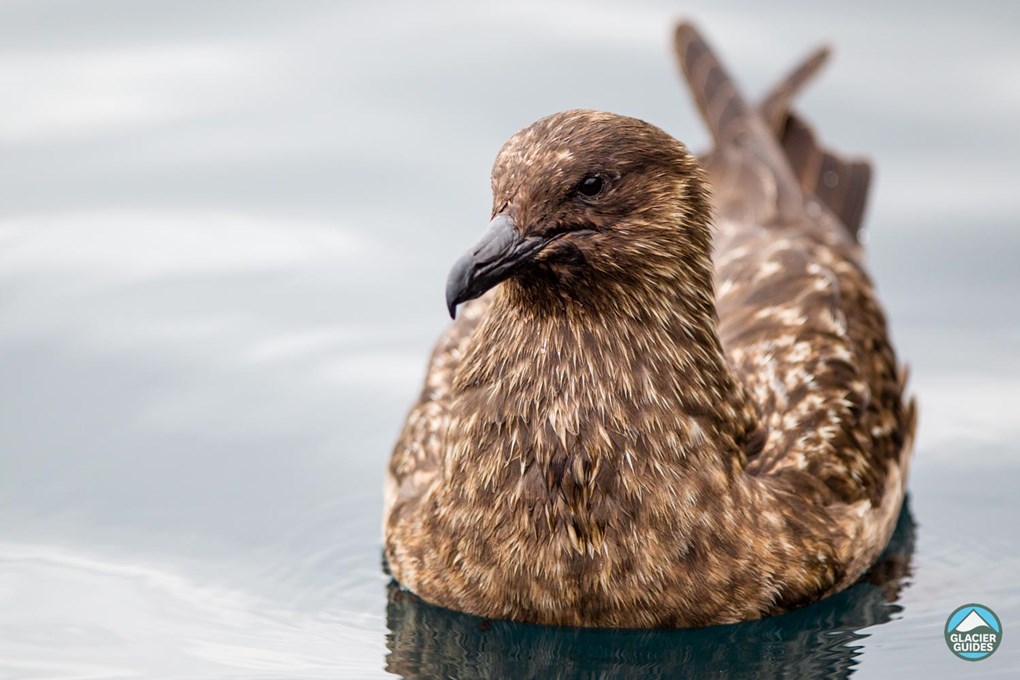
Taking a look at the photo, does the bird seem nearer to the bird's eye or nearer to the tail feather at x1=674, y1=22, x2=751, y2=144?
the bird's eye

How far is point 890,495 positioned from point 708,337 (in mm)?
1383

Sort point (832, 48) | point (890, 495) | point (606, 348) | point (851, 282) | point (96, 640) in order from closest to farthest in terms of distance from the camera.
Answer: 1. point (606, 348)
2. point (96, 640)
3. point (890, 495)
4. point (851, 282)
5. point (832, 48)

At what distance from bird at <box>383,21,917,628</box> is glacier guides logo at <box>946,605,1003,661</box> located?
1.44 feet

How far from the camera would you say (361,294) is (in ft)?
30.9

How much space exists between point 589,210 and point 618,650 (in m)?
1.53

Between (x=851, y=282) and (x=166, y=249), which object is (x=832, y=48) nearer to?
(x=851, y=282)

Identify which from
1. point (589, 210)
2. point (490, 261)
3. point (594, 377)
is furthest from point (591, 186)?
point (594, 377)

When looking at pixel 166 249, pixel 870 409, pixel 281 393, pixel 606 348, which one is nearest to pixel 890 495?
pixel 870 409

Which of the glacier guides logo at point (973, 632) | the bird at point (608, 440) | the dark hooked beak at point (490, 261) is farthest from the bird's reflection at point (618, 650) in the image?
the dark hooked beak at point (490, 261)

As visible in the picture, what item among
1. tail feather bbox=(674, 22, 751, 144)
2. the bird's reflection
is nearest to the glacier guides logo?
the bird's reflection

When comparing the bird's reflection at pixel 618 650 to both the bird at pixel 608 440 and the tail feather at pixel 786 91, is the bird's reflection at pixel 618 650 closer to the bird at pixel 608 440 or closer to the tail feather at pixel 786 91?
the bird at pixel 608 440

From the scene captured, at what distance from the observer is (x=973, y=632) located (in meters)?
7.09

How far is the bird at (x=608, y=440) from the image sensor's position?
21.4 feet

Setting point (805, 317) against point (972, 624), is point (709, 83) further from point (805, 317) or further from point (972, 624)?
point (972, 624)
